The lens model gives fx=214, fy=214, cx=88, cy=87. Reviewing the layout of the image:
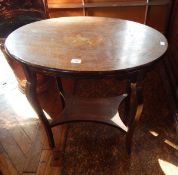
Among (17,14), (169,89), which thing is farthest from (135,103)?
(17,14)

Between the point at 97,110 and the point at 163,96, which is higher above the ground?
the point at 97,110

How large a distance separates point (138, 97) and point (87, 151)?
1.90 feet

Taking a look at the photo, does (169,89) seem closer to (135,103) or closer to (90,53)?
(135,103)

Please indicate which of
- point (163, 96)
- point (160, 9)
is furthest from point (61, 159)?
point (160, 9)

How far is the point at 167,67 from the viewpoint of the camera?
2096 mm

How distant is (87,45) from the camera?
1080 mm

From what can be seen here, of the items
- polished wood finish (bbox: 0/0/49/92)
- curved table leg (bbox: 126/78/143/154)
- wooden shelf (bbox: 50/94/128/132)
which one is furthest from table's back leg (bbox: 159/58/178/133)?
polished wood finish (bbox: 0/0/49/92)

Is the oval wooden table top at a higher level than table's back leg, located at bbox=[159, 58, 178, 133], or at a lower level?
higher

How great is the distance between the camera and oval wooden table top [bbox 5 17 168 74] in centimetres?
92

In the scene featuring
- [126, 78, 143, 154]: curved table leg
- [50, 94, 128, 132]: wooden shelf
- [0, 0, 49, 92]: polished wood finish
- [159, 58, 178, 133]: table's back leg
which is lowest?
[159, 58, 178, 133]: table's back leg

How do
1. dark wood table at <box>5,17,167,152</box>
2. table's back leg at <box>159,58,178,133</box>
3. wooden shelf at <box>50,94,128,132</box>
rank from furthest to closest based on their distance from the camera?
table's back leg at <box>159,58,178,133</box> < wooden shelf at <box>50,94,128,132</box> < dark wood table at <box>5,17,167,152</box>

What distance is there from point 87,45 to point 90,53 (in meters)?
0.09

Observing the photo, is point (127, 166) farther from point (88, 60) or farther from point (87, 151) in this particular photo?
point (88, 60)

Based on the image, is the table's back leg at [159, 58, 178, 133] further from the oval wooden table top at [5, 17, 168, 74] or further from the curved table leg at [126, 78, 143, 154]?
the oval wooden table top at [5, 17, 168, 74]
